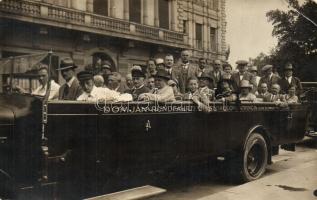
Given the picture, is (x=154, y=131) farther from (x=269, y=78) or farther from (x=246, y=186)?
(x=269, y=78)

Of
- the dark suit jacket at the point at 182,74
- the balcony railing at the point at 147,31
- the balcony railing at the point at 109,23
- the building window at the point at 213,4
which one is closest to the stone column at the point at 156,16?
the balcony railing at the point at 147,31

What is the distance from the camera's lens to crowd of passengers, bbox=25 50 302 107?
184 inches

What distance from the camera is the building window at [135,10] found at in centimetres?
1826

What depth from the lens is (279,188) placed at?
213 inches

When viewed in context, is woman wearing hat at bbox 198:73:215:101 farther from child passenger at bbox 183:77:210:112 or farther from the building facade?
the building facade

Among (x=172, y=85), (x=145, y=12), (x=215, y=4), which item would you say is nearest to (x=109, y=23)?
(x=145, y=12)

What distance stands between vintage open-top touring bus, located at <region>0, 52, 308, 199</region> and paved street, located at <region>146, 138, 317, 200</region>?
2.01 ft

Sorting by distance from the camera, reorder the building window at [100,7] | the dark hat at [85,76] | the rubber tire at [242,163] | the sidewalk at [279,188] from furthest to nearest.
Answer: the building window at [100,7]
the rubber tire at [242,163]
the sidewalk at [279,188]
the dark hat at [85,76]

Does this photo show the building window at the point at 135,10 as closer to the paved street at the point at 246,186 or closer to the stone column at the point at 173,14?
the stone column at the point at 173,14

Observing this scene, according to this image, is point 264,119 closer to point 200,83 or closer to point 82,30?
point 200,83

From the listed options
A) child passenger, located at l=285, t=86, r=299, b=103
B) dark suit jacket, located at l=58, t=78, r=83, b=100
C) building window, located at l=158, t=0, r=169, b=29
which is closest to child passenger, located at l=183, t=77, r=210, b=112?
dark suit jacket, located at l=58, t=78, r=83, b=100

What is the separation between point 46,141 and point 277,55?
18.9 m

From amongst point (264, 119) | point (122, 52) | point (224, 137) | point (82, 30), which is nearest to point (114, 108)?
point (224, 137)

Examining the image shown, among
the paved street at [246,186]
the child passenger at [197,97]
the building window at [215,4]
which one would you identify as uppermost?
the building window at [215,4]
